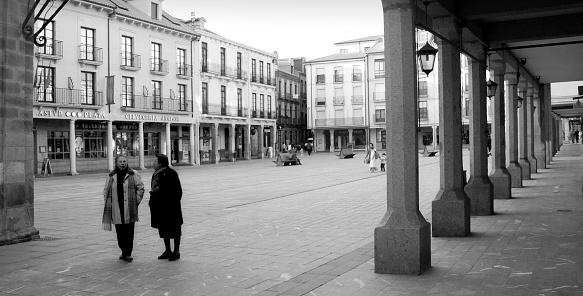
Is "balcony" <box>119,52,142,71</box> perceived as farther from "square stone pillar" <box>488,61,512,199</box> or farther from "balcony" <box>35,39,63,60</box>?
"square stone pillar" <box>488,61,512,199</box>

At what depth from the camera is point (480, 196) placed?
10656 millimetres

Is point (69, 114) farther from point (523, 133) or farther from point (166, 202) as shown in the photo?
point (166, 202)

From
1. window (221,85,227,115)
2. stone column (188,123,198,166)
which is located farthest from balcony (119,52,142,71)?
window (221,85,227,115)

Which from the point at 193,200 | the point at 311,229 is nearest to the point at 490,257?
the point at 311,229

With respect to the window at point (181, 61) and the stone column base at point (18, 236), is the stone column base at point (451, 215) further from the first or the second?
the window at point (181, 61)

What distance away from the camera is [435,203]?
8648mm

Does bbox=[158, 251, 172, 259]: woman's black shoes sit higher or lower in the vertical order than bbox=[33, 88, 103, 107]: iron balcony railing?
lower

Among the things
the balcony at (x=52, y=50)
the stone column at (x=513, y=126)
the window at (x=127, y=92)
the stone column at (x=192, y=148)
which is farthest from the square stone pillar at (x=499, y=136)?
the stone column at (x=192, y=148)

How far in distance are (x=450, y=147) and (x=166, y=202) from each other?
452cm

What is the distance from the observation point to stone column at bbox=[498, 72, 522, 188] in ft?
48.9

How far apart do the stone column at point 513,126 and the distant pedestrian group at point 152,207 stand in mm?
10827

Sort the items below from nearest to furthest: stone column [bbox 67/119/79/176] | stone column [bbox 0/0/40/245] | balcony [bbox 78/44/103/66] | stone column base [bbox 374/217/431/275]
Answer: stone column base [bbox 374/217/431/275] < stone column [bbox 0/0/40/245] < stone column [bbox 67/119/79/176] < balcony [bbox 78/44/103/66]

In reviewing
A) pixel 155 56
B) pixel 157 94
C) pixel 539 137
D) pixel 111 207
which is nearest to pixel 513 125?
pixel 539 137

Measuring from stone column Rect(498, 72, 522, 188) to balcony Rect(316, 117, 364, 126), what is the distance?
5056 cm
